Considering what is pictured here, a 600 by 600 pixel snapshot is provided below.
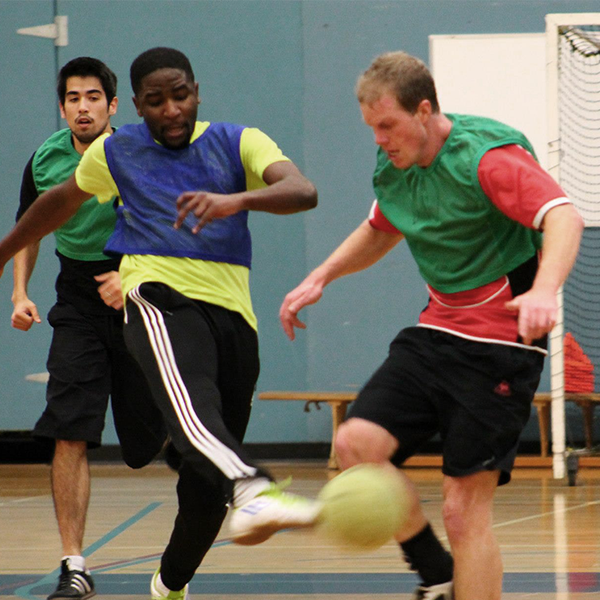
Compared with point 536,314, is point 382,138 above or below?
above

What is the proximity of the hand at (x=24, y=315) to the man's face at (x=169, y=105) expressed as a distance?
1378 millimetres

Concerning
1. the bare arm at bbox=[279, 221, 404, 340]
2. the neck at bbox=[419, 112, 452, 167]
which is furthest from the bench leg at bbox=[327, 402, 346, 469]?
the neck at bbox=[419, 112, 452, 167]

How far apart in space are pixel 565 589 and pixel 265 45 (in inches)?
214

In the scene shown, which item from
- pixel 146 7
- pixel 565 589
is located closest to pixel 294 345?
pixel 146 7

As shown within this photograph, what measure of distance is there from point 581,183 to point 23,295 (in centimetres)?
492

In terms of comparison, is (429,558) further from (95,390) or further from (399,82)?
(95,390)

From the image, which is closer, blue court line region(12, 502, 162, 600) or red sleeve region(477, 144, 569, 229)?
red sleeve region(477, 144, 569, 229)

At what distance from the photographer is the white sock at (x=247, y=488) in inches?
108

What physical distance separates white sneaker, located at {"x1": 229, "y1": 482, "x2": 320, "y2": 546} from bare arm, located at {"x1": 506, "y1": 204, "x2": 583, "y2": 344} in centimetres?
69

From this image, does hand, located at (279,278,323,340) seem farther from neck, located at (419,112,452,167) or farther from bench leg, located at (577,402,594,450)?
bench leg, located at (577,402,594,450)

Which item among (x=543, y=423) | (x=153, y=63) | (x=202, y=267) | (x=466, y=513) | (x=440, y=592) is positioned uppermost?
(x=153, y=63)

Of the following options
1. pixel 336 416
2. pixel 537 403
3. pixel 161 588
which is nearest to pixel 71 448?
pixel 161 588

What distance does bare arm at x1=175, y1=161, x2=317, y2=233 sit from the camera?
2893mm

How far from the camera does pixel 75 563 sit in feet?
13.5
